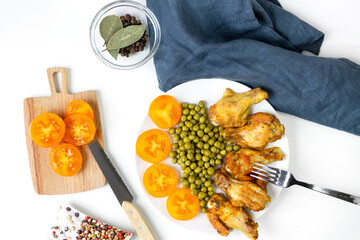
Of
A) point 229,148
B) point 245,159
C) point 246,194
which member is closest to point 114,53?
point 229,148

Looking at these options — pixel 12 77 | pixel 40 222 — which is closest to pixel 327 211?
pixel 40 222

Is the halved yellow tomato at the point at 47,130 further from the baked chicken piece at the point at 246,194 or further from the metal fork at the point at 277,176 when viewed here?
the metal fork at the point at 277,176

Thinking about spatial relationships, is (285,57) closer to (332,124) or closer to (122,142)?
(332,124)

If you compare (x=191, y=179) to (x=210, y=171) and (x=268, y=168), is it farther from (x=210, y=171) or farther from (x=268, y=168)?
(x=268, y=168)

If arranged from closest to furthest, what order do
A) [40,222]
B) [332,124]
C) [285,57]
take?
[285,57]
[332,124]
[40,222]

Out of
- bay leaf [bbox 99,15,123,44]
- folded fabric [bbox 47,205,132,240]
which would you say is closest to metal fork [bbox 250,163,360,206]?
folded fabric [bbox 47,205,132,240]

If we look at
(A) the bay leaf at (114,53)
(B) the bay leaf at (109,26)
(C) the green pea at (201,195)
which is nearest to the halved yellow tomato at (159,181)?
(C) the green pea at (201,195)
